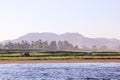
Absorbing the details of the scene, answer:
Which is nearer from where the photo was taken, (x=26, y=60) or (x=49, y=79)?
(x=49, y=79)

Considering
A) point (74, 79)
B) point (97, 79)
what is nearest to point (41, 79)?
point (74, 79)

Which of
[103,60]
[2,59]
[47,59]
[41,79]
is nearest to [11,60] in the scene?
[2,59]

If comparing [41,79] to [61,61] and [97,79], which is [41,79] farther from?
[61,61]

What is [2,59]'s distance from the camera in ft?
356

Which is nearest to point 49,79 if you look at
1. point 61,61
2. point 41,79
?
point 41,79

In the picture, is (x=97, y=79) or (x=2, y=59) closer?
(x=97, y=79)

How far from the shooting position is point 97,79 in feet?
169

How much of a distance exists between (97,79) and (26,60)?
185 feet

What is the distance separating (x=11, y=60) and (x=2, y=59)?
412 cm

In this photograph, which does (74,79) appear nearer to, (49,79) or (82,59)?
(49,79)

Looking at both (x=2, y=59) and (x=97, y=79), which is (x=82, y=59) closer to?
(x=2, y=59)

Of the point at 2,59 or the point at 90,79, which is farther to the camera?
the point at 2,59

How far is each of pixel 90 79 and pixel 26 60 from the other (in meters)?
56.0

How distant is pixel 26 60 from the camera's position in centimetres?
10594
